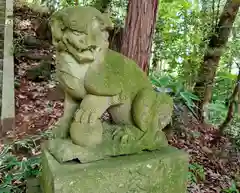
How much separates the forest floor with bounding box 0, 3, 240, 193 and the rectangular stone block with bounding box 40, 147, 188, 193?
1012 millimetres

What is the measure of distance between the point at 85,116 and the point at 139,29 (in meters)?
1.31

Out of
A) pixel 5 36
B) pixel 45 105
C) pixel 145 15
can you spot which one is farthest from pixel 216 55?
pixel 5 36

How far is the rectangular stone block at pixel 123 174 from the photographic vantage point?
1.44 meters

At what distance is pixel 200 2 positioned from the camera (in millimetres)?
4484

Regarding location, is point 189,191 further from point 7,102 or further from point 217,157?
point 7,102

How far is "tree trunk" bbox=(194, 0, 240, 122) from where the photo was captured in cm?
387

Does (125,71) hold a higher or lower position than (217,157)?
higher

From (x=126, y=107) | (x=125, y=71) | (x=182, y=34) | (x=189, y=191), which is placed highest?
(x=182, y=34)

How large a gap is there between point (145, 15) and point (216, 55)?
1.84 meters

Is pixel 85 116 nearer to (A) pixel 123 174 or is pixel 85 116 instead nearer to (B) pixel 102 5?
(A) pixel 123 174

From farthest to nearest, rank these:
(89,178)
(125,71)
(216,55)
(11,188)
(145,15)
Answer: (216,55) < (145,15) < (11,188) < (125,71) < (89,178)

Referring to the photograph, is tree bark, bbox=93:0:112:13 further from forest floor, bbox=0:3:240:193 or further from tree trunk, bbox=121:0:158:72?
tree trunk, bbox=121:0:158:72

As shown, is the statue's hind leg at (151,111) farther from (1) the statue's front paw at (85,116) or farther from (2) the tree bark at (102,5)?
(2) the tree bark at (102,5)

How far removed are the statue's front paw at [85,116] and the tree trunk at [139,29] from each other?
1217 millimetres
